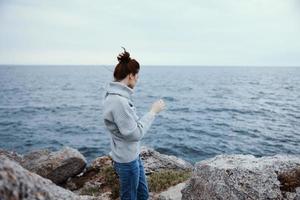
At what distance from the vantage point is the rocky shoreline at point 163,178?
2.80m

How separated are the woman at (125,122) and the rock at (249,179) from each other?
1.64 metres

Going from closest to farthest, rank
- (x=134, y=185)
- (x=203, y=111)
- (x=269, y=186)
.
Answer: (x=134, y=185)
(x=269, y=186)
(x=203, y=111)

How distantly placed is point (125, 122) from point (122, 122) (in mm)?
40

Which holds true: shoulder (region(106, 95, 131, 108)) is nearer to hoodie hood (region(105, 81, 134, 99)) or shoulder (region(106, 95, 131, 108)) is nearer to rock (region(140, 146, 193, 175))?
hoodie hood (region(105, 81, 134, 99))

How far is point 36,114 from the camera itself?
36.2 metres

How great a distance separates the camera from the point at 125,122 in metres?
4.48

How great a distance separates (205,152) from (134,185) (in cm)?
1621

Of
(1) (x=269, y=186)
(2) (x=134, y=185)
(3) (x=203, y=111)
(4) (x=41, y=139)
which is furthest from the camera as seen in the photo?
(3) (x=203, y=111)

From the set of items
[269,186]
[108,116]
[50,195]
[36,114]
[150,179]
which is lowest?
[36,114]

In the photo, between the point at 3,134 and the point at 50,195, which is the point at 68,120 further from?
the point at 50,195

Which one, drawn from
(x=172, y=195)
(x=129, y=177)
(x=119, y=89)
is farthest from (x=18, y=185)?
(x=172, y=195)

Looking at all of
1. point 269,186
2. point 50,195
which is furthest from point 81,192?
point 50,195

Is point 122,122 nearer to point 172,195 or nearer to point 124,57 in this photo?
point 124,57

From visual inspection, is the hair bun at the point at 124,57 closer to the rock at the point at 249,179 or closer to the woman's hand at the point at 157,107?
the woman's hand at the point at 157,107
